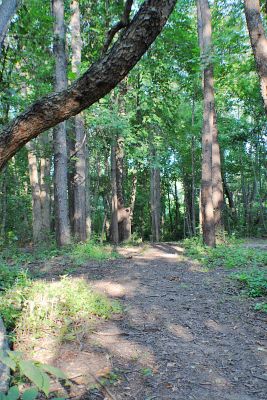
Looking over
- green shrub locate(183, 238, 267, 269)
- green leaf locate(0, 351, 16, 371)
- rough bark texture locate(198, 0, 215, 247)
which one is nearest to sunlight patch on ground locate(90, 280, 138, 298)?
green shrub locate(183, 238, 267, 269)

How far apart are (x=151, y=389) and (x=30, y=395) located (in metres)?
2.22

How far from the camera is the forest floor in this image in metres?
3.25

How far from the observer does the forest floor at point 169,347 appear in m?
3.25

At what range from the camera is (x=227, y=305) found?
5.76 meters

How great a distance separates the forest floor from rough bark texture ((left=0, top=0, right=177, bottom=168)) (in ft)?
7.63

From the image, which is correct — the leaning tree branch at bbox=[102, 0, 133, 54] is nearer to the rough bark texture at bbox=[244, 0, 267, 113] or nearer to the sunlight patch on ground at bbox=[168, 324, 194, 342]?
the rough bark texture at bbox=[244, 0, 267, 113]

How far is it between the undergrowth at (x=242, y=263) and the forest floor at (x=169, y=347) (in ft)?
1.05

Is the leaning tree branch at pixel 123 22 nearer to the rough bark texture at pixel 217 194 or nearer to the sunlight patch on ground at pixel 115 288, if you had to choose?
the sunlight patch on ground at pixel 115 288

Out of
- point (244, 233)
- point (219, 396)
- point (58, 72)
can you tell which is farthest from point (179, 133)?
point (219, 396)

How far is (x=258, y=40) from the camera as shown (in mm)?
5852

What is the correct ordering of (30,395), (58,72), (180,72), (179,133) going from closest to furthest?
(30,395), (58,72), (180,72), (179,133)

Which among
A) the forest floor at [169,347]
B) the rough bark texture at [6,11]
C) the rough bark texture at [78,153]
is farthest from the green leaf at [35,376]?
the rough bark texture at [78,153]

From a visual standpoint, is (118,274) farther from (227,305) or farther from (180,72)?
(180,72)

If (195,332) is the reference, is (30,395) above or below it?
above
